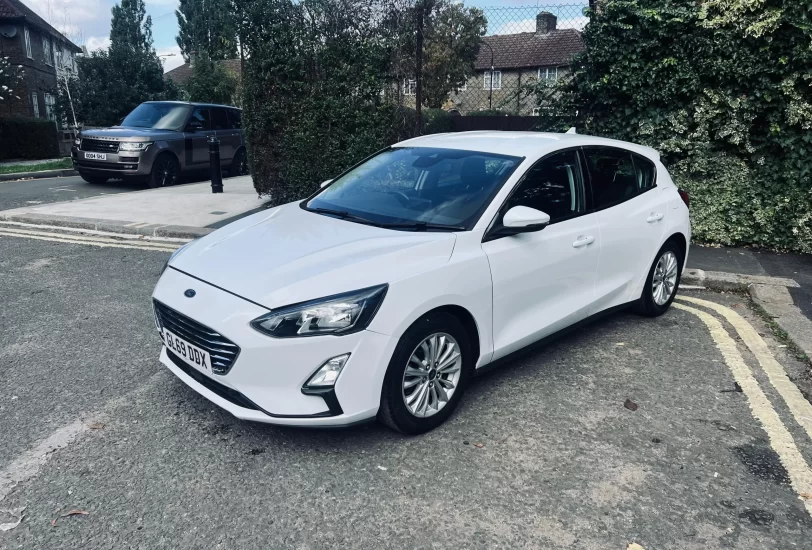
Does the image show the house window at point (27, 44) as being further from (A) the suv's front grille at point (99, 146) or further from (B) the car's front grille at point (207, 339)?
(B) the car's front grille at point (207, 339)

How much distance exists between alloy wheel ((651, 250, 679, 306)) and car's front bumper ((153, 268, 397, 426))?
304cm

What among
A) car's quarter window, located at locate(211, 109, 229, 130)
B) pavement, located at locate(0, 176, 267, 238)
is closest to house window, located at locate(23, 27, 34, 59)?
car's quarter window, located at locate(211, 109, 229, 130)

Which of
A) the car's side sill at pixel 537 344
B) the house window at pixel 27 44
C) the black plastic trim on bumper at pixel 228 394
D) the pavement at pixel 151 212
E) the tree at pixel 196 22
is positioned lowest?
the car's side sill at pixel 537 344

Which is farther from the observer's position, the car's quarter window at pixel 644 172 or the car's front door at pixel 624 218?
the car's quarter window at pixel 644 172

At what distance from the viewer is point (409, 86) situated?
30.3 feet

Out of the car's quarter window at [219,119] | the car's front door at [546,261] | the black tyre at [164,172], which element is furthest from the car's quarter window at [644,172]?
the car's quarter window at [219,119]

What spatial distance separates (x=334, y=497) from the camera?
9.53 feet

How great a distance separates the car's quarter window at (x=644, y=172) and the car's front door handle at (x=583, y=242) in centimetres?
104

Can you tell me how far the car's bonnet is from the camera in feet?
10.2

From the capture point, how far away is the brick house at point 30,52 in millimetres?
31922

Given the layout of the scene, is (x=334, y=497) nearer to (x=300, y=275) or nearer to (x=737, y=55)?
(x=300, y=275)

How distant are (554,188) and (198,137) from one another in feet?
38.1

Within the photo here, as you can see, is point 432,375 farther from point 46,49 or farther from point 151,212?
point 46,49

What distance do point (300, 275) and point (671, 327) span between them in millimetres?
3391
